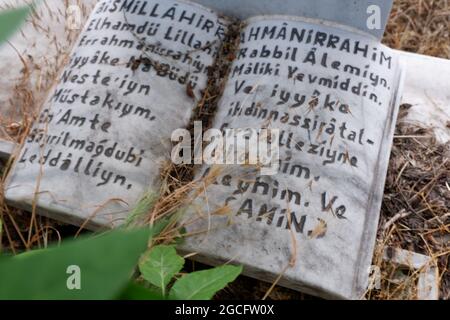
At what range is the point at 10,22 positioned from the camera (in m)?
0.52

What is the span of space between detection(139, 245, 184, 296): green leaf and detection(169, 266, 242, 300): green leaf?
0.10m

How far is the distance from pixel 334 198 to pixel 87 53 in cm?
107

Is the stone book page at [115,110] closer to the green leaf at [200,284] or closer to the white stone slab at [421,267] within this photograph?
the green leaf at [200,284]

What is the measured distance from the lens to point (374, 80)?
187 cm

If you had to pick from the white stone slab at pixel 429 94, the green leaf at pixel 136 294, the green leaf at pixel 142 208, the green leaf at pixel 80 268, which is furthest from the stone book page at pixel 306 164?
the green leaf at pixel 80 268

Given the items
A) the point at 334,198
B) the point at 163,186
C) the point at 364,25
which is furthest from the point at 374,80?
the point at 163,186

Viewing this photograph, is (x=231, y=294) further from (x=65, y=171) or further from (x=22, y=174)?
(x=22, y=174)

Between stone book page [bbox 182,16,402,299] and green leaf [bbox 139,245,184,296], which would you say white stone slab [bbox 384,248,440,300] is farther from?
green leaf [bbox 139,245,184,296]

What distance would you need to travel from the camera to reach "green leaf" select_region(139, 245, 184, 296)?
4.37 feet

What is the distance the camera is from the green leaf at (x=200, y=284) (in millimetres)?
1205

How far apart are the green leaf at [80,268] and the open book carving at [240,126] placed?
104cm

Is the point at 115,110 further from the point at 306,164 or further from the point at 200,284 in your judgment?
the point at 200,284

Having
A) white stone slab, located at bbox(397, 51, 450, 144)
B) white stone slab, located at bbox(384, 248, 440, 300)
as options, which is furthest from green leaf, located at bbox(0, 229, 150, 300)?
white stone slab, located at bbox(397, 51, 450, 144)

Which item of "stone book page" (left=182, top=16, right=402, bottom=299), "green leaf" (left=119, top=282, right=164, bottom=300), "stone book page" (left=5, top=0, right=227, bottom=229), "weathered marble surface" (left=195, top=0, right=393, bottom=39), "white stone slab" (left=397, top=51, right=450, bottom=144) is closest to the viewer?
"green leaf" (left=119, top=282, right=164, bottom=300)
